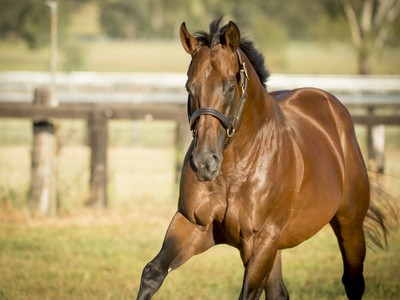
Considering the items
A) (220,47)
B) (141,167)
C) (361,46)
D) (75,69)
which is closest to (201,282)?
(220,47)

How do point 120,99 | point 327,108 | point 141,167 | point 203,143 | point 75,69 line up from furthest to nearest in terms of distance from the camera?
1. point 75,69
2. point 120,99
3. point 141,167
4. point 327,108
5. point 203,143

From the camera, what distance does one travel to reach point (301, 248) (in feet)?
29.8

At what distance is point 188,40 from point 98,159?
233 inches

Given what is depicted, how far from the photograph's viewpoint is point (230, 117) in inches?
184

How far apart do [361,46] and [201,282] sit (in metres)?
24.5

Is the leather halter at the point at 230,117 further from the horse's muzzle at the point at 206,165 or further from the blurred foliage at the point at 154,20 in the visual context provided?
the blurred foliage at the point at 154,20

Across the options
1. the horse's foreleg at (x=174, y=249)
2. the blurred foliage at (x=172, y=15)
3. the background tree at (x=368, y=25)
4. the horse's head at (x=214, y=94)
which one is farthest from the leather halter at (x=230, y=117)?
the blurred foliage at (x=172, y=15)

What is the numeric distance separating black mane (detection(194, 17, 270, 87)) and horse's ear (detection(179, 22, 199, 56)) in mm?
36

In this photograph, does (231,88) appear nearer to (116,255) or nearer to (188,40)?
(188,40)

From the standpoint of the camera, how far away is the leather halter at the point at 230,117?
4.50 m

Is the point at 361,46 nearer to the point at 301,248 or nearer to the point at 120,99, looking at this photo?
the point at 120,99

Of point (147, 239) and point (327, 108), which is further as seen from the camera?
point (147, 239)

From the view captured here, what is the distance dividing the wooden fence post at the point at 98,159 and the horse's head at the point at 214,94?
5821mm

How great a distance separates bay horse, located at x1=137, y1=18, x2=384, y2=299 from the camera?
4582 mm
